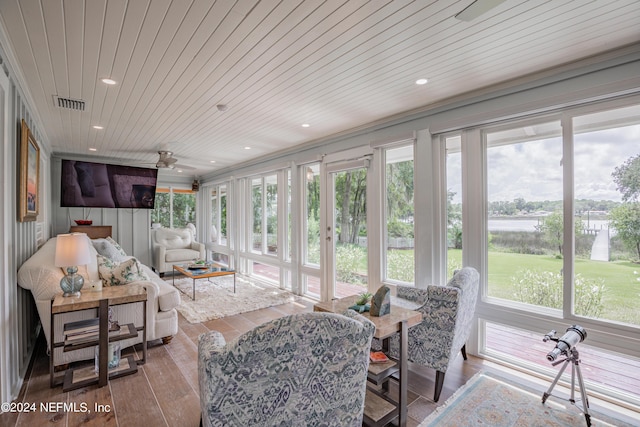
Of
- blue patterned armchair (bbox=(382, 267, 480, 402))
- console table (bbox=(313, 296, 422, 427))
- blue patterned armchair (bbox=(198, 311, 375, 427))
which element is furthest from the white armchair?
blue patterned armchair (bbox=(198, 311, 375, 427))

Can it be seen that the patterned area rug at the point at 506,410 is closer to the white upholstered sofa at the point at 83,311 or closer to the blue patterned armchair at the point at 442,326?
the blue patterned armchair at the point at 442,326

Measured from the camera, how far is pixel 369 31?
1.91 metres

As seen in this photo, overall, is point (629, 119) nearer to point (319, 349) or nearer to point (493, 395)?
point (493, 395)

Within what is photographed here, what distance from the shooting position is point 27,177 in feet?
8.51

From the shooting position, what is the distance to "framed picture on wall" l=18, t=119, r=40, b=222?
8.08 feet

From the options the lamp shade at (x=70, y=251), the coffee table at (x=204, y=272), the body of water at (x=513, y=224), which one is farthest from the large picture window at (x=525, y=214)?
the coffee table at (x=204, y=272)

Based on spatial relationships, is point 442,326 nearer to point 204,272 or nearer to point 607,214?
point 607,214

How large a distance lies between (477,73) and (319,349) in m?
2.48

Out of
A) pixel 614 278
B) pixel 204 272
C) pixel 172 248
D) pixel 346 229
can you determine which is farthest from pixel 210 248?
pixel 614 278

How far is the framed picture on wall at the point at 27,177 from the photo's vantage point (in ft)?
8.08

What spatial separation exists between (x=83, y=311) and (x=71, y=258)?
1.74ft

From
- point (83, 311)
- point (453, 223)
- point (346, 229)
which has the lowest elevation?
point (83, 311)

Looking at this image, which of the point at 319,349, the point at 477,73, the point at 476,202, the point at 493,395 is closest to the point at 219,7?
the point at 319,349

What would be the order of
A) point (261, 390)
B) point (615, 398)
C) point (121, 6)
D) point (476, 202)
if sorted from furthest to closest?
point (476, 202) < point (615, 398) < point (121, 6) < point (261, 390)
